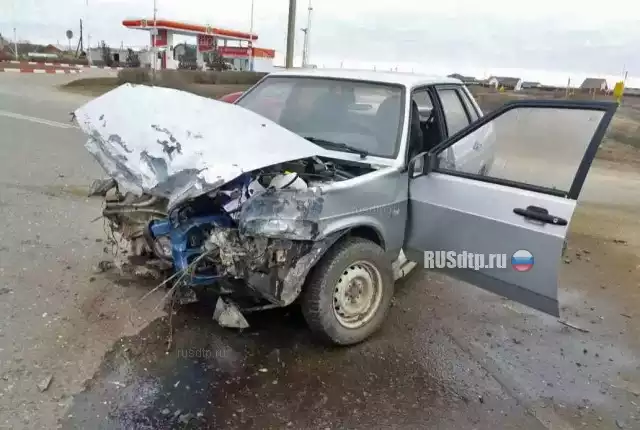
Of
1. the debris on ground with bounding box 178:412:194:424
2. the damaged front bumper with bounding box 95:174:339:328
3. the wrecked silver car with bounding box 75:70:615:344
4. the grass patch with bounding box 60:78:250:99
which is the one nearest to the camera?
the debris on ground with bounding box 178:412:194:424

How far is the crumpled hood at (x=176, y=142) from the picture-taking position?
330 cm

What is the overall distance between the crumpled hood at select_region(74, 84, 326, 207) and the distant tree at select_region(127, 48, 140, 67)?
136 feet

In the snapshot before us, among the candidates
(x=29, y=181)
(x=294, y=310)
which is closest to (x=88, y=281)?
(x=294, y=310)

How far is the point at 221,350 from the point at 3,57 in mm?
50757

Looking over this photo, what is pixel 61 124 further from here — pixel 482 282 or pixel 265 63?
pixel 265 63

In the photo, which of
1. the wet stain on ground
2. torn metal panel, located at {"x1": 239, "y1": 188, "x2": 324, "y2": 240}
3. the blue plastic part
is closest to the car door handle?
the wet stain on ground

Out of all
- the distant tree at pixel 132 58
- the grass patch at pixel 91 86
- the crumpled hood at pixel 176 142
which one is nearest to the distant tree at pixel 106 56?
the distant tree at pixel 132 58

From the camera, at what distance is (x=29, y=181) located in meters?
7.62

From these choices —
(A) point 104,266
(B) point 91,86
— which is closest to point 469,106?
(A) point 104,266

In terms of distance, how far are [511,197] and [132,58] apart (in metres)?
44.1

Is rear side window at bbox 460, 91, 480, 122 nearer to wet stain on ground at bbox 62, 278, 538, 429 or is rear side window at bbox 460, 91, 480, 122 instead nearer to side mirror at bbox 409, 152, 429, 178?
side mirror at bbox 409, 152, 429, 178

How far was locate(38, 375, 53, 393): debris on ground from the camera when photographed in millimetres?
3162

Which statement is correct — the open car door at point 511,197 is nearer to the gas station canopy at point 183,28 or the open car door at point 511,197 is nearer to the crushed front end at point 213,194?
the crushed front end at point 213,194

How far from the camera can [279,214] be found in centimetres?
323
